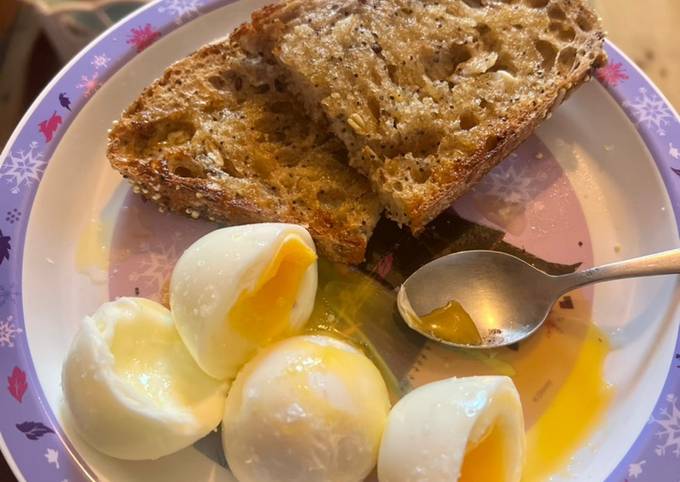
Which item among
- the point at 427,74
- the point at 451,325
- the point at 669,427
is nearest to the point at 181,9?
the point at 427,74

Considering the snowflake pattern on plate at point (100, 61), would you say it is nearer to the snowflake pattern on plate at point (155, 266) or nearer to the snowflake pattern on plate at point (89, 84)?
the snowflake pattern on plate at point (89, 84)

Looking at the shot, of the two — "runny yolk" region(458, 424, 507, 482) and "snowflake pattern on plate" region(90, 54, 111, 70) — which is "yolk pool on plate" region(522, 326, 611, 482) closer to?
"runny yolk" region(458, 424, 507, 482)

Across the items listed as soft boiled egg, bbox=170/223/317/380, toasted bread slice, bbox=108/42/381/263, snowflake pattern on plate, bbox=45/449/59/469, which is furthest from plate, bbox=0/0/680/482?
soft boiled egg, bbox=170/223/317/380

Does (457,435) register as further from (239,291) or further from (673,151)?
(673,151)

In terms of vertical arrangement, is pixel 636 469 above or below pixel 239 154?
below

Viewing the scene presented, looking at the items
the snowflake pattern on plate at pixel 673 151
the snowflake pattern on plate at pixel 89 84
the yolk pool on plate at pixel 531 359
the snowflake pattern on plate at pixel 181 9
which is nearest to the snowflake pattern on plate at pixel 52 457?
the yolk pool on plate at pixel 531 359

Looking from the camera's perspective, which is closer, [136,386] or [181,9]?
[136,386]

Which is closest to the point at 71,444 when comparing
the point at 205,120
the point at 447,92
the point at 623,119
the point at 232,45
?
the point at 205,120

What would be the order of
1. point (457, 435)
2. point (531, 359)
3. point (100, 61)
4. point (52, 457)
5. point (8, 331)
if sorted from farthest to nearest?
1. point (100, 61)
2. point (531, 359)
3. point (8, 331)
4. point (52, 457)
5. point (457, 435)
